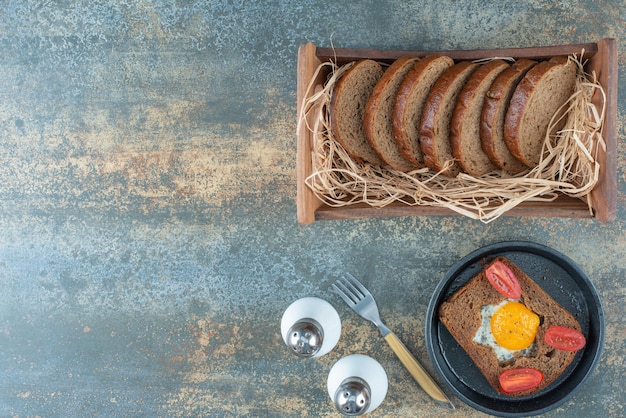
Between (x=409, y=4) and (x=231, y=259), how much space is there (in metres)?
1.20

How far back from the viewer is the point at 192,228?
1976 mm

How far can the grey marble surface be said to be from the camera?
187 centimetres

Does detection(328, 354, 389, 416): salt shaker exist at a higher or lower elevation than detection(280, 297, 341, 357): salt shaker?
lower

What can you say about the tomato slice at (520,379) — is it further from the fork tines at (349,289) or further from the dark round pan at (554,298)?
the fork tines at (349,289)

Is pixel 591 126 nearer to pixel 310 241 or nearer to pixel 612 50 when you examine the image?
pixel 612 50

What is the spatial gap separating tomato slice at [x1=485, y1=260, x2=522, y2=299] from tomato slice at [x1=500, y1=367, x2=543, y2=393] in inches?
10.3

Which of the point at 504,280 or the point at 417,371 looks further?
the point at 417,371

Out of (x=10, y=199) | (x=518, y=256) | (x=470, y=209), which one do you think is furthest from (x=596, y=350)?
(x=10, y=199)

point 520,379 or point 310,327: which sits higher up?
point 310,327

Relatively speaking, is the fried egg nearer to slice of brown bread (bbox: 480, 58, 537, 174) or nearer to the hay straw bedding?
the hay straw bedding

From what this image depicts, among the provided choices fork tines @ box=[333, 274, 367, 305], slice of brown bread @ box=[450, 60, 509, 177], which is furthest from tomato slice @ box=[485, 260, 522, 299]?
fork tines @ box=[333, 274, 367, 305]

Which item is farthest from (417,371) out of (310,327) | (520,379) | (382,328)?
(310,327)

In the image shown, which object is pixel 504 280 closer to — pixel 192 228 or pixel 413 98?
pixel 413 98

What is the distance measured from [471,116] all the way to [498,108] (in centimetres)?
8
